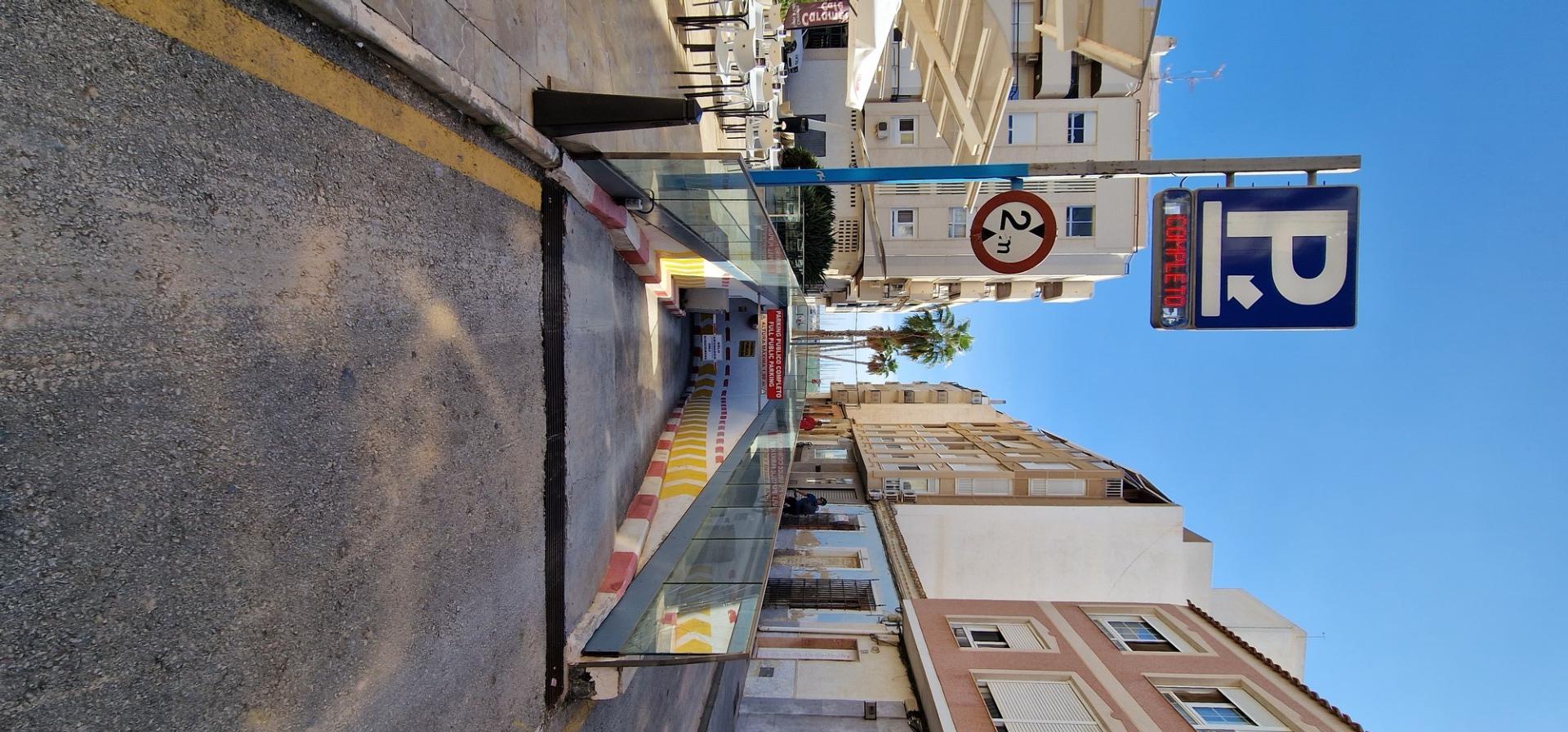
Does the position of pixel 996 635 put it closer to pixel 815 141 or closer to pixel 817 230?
pixel 817 230

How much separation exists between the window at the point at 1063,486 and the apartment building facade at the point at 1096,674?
791 cm

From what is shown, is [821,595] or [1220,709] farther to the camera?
[821,595]

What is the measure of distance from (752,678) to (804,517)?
7970 millimetres

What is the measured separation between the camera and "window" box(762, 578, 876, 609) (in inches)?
649

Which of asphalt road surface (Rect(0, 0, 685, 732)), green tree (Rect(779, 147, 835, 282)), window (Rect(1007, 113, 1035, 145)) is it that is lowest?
asphalt road surface (Rect(0, 0, 685, 732))

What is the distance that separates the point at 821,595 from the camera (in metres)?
16.9

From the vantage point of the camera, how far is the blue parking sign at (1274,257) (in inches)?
230

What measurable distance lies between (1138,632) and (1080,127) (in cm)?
1580

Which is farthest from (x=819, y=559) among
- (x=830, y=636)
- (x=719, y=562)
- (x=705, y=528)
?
(x=719, y=562)

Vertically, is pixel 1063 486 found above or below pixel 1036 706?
above

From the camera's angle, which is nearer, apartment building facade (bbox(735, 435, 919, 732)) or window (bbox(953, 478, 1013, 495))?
apartment building facade (bbox(735, 435, 919, 732))

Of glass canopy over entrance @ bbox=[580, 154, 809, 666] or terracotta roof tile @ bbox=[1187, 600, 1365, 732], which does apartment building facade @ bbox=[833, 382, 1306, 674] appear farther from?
glass canopy over entrance @ bbox=[580, 154, 809, 666]

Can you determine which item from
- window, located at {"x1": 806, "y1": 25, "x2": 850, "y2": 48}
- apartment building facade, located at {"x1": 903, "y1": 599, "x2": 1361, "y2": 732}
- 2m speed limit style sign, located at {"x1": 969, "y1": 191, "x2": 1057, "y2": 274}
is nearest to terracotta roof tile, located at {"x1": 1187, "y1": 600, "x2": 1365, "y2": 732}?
apartment building facade, located at {"x1": 903, "y1": 599, "x2": 1361, "y2": 732}

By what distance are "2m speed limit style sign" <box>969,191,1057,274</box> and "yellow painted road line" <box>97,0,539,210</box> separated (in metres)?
5.00
